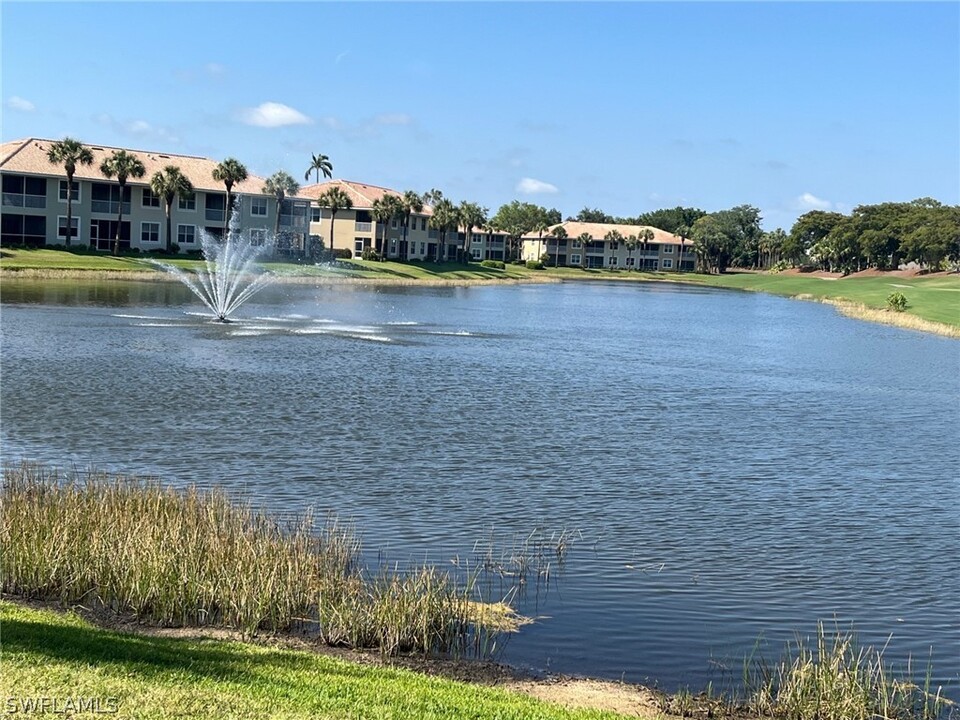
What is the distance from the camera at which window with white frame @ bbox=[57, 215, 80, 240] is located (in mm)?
92312

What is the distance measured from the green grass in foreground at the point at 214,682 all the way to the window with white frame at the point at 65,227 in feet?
289

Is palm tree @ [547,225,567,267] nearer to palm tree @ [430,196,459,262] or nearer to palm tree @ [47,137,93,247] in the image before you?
palm tree @ [430,196,459,262]

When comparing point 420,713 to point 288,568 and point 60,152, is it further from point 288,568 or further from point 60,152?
point 60,152

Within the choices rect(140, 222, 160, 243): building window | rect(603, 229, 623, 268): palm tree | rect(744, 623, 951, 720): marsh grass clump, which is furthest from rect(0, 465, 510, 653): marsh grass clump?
rect(603, 229, 623, 268): palm tree

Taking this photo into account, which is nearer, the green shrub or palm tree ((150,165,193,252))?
the green shrub

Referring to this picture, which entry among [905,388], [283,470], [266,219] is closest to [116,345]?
[283,470]

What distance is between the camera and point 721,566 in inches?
629

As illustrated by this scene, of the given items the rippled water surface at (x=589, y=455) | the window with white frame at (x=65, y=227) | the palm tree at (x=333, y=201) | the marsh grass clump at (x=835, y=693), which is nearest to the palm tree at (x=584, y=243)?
the palm tree at (x=333, y=201)

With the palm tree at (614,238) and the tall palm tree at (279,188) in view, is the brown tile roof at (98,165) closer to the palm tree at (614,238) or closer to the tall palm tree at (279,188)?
the tall palm tree at (279,188)

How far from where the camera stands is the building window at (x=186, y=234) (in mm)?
101000

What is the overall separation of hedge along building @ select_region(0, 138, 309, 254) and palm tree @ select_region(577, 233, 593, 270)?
90.7 metres

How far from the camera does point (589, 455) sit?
23750mm

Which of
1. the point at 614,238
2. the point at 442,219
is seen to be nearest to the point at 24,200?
the point at 442,219

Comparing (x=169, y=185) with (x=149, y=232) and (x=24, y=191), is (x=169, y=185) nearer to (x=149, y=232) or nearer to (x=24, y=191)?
(x=149, y=232)
